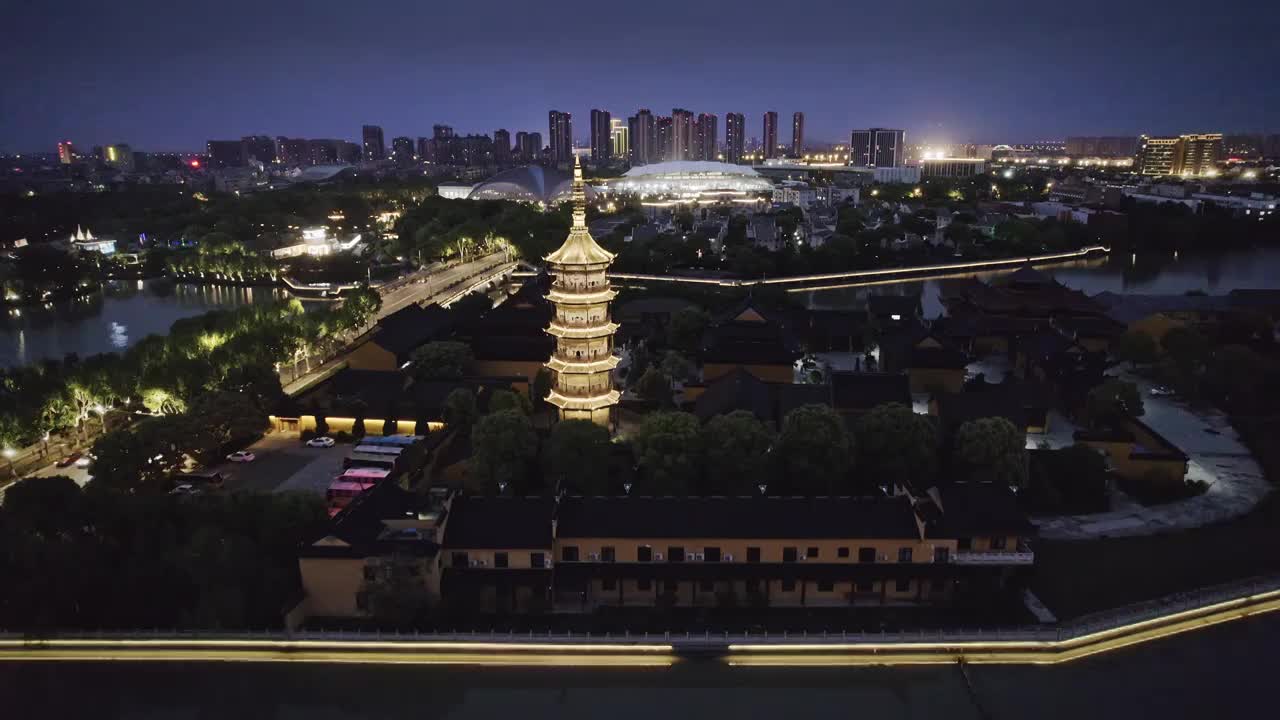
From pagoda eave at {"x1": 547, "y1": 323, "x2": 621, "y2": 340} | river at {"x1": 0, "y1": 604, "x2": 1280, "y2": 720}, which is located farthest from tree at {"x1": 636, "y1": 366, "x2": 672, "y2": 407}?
river at {"x1": 0, "y1": 604, "x2": 1280, "y2": 720}

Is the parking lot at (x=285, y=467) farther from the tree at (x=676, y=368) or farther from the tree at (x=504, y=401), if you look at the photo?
the tree at (x=676, y=368)

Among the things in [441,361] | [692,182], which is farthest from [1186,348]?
[692,182]

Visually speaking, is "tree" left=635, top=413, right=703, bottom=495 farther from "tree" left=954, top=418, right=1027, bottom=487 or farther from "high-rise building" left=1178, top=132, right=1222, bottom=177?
"high-rise building" left=1178, top=132, right=1222, bottom=177

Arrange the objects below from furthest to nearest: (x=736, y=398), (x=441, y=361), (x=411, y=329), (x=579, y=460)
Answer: (x=411, y=329), (x=441, y=361), (x=736, y=398), (x=579, y=460)

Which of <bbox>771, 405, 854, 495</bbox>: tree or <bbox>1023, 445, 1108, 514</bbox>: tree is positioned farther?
<bbox>1023, 445, 1108, 514</bbox>: tree

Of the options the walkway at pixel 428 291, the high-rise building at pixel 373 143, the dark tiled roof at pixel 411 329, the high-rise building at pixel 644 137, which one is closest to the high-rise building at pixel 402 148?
the high-rise building at pixel 373 143

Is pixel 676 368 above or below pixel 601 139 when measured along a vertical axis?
below

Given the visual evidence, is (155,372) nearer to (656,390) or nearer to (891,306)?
(656,390)
